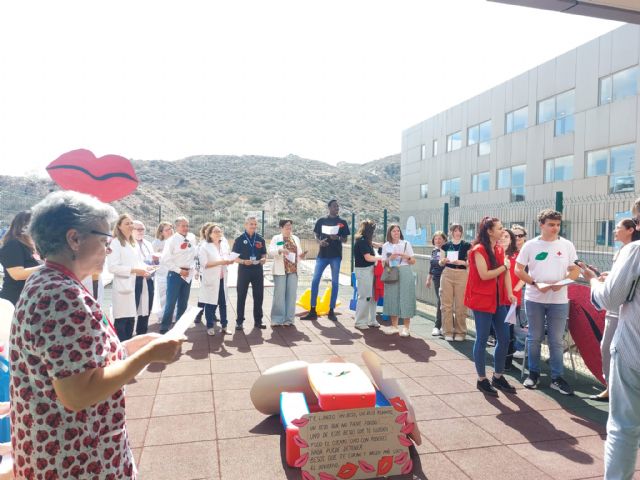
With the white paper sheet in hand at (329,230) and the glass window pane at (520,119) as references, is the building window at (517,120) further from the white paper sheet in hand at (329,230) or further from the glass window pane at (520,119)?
the white paper sheet in hand at (329,230)

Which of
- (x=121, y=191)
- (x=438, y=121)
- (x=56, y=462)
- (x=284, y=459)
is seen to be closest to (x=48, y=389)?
(x=56, y=462)

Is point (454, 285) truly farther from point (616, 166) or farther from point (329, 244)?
point (616, 166)

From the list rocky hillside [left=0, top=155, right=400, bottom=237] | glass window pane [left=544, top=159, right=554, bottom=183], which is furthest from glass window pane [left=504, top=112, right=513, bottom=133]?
rocky hillside [left=0, top=155, right=400, bottom=237]

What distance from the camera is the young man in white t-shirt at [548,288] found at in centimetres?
514

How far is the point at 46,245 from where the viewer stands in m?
→ 1.66

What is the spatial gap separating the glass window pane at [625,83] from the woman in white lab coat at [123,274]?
20212 mm

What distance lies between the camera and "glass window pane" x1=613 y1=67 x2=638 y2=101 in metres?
18.6

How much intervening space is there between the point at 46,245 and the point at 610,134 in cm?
2264

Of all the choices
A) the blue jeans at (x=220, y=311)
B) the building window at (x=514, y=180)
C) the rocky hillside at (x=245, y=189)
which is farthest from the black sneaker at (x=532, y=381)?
the rocky hillside at (x=245, y=189)

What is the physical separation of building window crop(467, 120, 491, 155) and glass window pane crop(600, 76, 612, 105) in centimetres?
812

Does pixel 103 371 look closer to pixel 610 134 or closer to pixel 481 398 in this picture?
pixel 481 398

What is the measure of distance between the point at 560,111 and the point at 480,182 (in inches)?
284

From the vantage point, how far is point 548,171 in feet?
77.9

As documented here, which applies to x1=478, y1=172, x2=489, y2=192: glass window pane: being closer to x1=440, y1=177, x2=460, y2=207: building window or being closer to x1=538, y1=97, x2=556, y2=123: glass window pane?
x1=440, y1=177, x2=460, y2=207: building window
